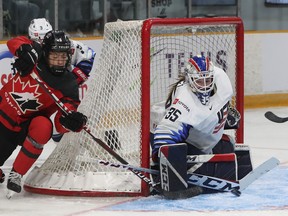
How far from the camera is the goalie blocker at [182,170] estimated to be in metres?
4.09

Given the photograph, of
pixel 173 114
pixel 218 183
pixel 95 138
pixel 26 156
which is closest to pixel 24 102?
pixel 26 156

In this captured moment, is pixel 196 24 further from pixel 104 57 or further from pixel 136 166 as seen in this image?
pixel 136 166

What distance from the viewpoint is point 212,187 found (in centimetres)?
424

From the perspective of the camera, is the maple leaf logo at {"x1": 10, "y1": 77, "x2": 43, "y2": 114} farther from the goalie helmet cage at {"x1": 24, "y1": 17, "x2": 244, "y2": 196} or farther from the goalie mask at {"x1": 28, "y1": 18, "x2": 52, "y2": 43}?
the goalie mask at {"x1": 28, "y1": 18, "x2": 52, "y2": 43}

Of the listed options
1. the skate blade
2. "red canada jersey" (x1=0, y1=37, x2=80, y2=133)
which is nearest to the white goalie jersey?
"red canada jersey" (x1=0, y1=37, x2=80, y2=133)

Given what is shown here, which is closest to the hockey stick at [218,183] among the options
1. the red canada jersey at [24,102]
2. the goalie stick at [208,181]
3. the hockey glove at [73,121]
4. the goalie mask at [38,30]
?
the goalie stick at [208,181]

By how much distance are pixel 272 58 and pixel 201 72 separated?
3849 millimetres

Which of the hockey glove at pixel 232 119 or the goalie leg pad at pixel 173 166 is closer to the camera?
the goalie leg pad at pixel 173 166

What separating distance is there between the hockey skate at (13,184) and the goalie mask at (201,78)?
32.1 inches

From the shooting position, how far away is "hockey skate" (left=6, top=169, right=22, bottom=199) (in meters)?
4.23

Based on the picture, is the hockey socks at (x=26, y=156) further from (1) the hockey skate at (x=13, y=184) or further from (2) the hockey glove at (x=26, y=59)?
(2) the hockey glove at (x=26, y=59)

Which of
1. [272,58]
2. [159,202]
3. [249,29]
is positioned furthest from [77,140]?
[249,29]

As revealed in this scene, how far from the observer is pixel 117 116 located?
4.43 m

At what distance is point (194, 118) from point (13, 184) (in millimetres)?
791
